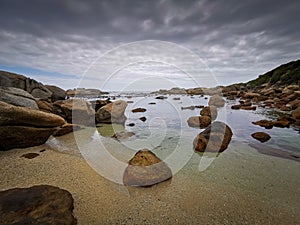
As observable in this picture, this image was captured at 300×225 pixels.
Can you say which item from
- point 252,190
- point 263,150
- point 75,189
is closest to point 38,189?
point 75,189

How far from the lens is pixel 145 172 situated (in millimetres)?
4297

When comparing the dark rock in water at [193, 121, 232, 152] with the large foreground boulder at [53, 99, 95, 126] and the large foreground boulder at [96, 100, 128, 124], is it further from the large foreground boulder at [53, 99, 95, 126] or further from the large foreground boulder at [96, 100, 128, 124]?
→ the large foreground boulder at [53, 99, 95, 126]

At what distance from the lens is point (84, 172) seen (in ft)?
15.4

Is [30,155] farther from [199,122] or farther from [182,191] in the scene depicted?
[199,122]

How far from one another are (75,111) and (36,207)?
9220 millimetres

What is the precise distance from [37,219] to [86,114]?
942 centimetres

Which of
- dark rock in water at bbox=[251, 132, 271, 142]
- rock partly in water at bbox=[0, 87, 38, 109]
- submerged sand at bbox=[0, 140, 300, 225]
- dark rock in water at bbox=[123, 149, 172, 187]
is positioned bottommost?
submerged sand at bbox=[0, 140, 300, 225]

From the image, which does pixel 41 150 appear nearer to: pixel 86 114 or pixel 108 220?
pixel 108 220

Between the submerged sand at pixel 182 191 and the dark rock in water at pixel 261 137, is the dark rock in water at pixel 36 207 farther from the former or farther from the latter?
the dark rock in water at pixel 261 137

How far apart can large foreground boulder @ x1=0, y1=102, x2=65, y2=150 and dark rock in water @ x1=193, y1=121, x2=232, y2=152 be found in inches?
230

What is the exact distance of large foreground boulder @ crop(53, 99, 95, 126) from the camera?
37.1 feet

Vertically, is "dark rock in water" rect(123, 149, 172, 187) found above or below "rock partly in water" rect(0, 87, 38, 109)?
below

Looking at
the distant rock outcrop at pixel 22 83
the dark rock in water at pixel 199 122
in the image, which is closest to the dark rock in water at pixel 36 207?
the dark rock in water at pixel 199 122

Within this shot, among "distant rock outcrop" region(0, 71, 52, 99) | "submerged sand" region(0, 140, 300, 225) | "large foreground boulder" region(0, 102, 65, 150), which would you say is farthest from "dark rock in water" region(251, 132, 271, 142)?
"distant rock outcrop" region(0, 71, 52, 99)
